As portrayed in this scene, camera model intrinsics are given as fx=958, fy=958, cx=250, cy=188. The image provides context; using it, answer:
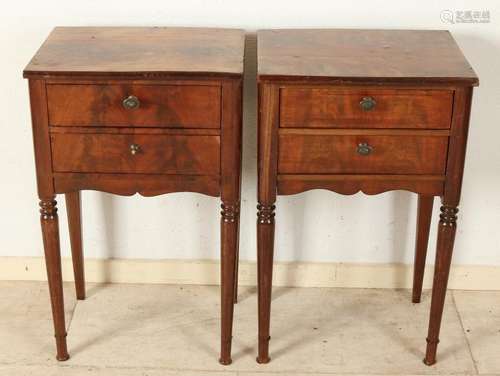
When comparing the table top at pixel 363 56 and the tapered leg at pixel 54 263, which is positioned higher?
the table top at pixel 363 56

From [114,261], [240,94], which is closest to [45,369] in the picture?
[114,261]

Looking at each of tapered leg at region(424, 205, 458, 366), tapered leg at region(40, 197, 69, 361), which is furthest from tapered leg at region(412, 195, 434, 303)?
tapered leg at region(40, 197, 69, 361)

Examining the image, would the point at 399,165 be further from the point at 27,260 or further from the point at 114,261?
the point at 27,260

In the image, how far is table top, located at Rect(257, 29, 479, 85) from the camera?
2.20 meters

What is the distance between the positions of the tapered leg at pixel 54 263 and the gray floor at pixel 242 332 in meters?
0.07

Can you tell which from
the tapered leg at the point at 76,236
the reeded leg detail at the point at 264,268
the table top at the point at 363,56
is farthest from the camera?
the tapered leg at the point at 76,236

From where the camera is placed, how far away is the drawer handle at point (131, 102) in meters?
2.23

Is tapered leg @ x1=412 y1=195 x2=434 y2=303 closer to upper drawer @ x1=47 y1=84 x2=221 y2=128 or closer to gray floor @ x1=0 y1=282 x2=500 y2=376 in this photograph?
gray floor @ x1=0 y1=282 x2=500 y2=376

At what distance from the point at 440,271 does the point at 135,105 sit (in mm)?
896

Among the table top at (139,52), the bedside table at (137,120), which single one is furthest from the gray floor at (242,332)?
the table top at (139,52)

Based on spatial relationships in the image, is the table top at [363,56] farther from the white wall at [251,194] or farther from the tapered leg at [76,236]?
the tapered leg at [76,236]

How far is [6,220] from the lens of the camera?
9.52 ft

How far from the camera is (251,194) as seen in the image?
2832 millimetres

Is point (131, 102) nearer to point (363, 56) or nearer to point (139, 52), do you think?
point (139, 52)
